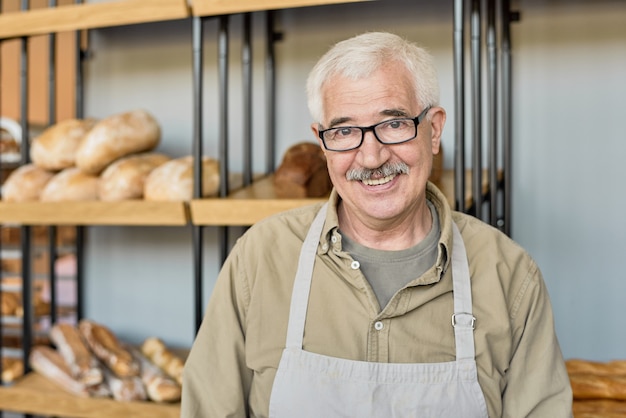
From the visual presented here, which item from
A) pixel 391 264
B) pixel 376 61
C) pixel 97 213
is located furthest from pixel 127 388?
pixel 376 61

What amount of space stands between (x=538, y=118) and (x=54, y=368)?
1.61 meters

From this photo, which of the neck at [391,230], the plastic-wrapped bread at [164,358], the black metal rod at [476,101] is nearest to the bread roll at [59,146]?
the plastic-wrapped bread at [164,358]

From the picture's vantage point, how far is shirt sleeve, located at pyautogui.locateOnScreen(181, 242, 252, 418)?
53.3 inches

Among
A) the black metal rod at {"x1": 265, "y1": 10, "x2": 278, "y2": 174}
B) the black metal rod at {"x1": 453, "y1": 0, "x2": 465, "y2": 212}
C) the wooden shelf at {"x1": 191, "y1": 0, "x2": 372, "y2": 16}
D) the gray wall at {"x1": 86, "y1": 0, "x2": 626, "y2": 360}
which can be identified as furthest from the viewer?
the black metal rod at {"x1": 265, "y1": 10, "x2": 278, "y2": 174}

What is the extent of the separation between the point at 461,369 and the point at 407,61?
58 centimetres

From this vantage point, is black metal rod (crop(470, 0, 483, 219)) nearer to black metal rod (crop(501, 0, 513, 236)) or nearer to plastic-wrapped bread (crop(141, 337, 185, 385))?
black metal rod (crop(501, 0, 513, 236))

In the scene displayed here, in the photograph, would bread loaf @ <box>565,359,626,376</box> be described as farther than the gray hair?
Yes

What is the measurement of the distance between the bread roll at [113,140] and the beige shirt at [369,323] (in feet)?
2.49

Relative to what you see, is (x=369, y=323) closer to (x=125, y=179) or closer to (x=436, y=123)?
(x=436, y=123)

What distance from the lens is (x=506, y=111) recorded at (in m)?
1.96

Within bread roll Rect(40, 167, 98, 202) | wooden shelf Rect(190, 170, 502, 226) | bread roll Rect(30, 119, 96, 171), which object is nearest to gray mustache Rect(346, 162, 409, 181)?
wooden shelf Rect(190, 170, 502, 226)

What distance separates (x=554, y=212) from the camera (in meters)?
1.98

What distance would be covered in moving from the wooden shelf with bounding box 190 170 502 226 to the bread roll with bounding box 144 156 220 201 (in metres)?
0.06

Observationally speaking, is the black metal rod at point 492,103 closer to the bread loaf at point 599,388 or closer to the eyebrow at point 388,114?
the bread loaf at point 599,388
